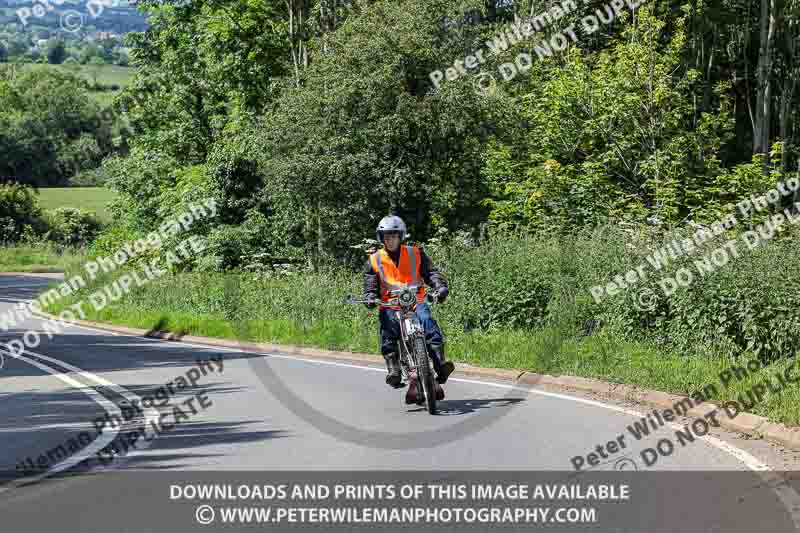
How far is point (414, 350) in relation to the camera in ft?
38.6

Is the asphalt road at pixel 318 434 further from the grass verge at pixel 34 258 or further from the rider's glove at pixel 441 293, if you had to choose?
the grass verge at pixel 34 258

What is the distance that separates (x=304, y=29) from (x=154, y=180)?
1643 cm

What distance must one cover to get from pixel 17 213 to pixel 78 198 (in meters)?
17.1

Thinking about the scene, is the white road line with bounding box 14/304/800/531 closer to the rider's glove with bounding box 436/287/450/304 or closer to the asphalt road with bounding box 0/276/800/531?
the asphalt road with bounding box 0/276/800/531

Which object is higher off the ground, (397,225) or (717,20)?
(717,20)

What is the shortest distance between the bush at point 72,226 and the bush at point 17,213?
4.89ft

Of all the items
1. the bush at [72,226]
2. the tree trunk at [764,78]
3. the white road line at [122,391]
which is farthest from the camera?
the bush at [72,226]

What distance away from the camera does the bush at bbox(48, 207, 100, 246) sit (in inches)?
3723

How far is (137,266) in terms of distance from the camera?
150ft

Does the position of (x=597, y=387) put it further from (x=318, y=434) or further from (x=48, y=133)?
(x=48, y=133)

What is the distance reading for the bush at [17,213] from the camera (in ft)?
297

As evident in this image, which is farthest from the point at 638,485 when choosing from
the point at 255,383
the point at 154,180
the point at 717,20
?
the point at 154,180

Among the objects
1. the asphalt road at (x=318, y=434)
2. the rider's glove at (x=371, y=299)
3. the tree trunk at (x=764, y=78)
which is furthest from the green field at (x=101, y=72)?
the rider's glove at (x=371, y=299)

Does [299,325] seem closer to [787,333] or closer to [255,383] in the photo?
[255,383]
